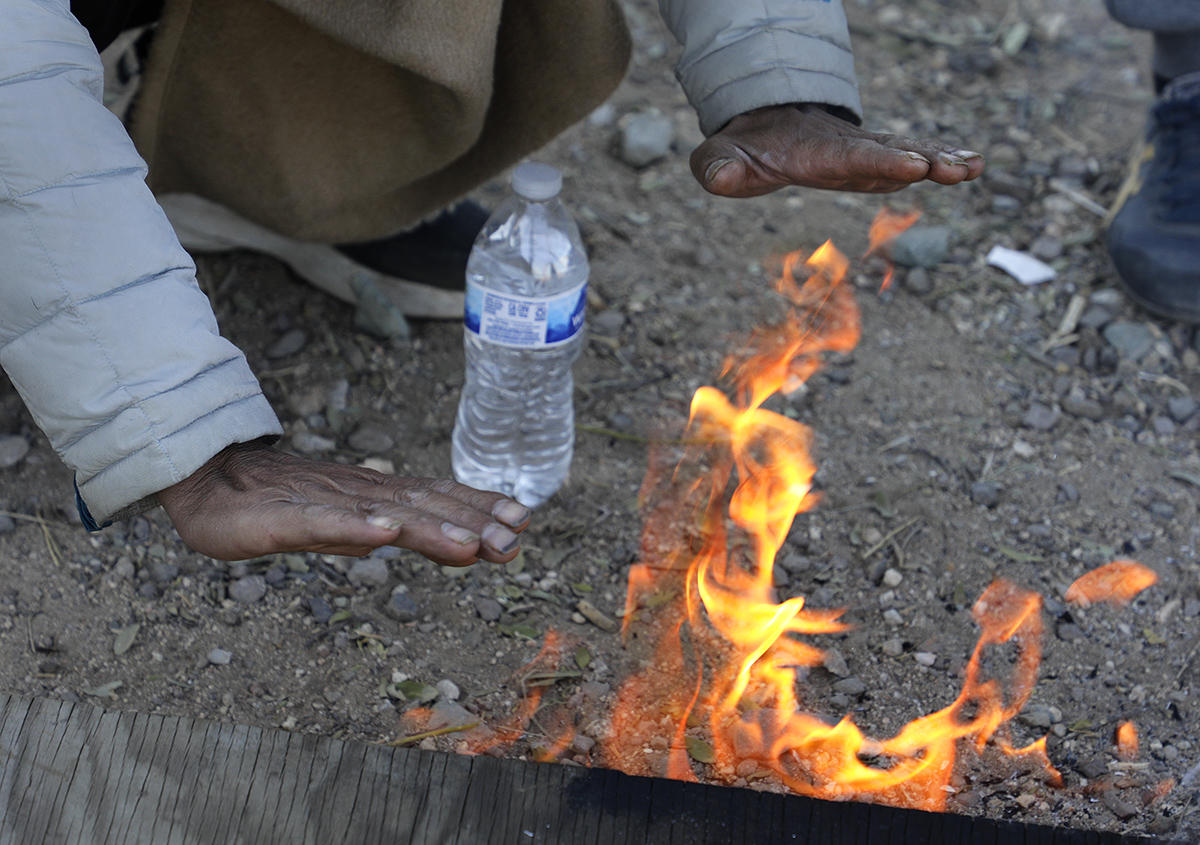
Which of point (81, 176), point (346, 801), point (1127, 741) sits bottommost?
point (1127, 741)

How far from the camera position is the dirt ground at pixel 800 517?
2029 millimetres

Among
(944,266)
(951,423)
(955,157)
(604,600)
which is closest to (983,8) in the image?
(944,266)

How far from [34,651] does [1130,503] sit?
2349 mm

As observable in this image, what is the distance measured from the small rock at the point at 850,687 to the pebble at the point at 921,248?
155 centimetres

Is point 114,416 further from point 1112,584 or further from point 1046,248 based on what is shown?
point 1046,248

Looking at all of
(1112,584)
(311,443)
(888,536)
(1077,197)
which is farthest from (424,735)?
(1077,197)

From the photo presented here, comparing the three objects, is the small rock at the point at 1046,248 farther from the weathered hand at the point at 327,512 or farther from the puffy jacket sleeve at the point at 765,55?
the weathered hand at the point at 327,512

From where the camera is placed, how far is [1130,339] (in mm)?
3064

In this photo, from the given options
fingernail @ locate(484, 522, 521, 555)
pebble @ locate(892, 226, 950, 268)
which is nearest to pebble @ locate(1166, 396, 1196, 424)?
pebble @ locate(892, 226, 950, 268)

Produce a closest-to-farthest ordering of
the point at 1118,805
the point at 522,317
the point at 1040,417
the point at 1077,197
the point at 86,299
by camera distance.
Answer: the point at 86,299 → the point at 1118,805 → the point at 522,317 → the point at 1040,417 → the point at 1077,197

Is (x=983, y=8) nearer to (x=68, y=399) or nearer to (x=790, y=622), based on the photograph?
(x=790, y=622)

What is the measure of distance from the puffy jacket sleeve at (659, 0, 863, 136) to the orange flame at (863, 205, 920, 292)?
118 cm

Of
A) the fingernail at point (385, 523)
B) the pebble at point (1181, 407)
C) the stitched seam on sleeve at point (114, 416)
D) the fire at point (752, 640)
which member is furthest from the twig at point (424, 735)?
the pebble at point (1181, 407)

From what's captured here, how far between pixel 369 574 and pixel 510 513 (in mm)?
820
